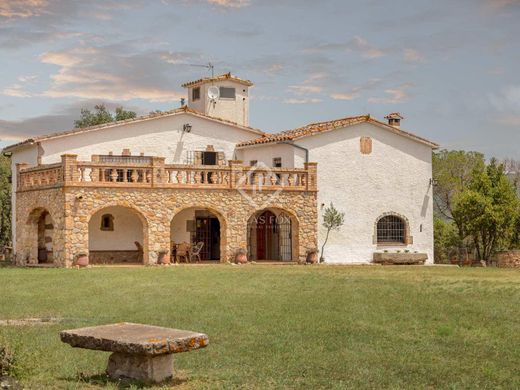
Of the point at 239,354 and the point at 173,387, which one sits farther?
the point at 239,354

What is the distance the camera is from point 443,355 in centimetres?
1137

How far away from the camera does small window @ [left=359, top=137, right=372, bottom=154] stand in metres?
37.6

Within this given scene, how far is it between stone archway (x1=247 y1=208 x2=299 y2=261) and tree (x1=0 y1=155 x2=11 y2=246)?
734 inches

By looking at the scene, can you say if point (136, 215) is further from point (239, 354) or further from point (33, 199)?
point (239, 354)

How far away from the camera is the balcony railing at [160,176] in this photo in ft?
105

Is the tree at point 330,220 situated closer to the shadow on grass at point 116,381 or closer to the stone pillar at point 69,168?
the stone pillar at point 69,168

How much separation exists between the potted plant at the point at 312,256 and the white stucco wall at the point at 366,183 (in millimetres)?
886

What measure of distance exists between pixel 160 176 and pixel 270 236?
7.20 metres

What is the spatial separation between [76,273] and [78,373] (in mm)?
17908

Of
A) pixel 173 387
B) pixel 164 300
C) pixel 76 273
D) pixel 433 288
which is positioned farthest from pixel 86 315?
pixel 76 273

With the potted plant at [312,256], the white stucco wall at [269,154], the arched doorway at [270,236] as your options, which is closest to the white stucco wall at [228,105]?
the white stucco wall at [269,154]

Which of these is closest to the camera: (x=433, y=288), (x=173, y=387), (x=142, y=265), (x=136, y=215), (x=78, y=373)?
(x=173, y=387)

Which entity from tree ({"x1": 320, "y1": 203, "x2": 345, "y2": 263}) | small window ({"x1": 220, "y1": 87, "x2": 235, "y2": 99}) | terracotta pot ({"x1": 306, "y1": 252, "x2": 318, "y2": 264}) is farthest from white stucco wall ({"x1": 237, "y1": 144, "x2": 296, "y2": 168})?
small window ({"x1": 220, "y1": 87, "x2": 235, "y2": 99})

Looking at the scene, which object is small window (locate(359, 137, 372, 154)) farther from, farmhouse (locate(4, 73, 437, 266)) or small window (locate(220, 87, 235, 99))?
small window (locate(220, 87, 235, 99))
